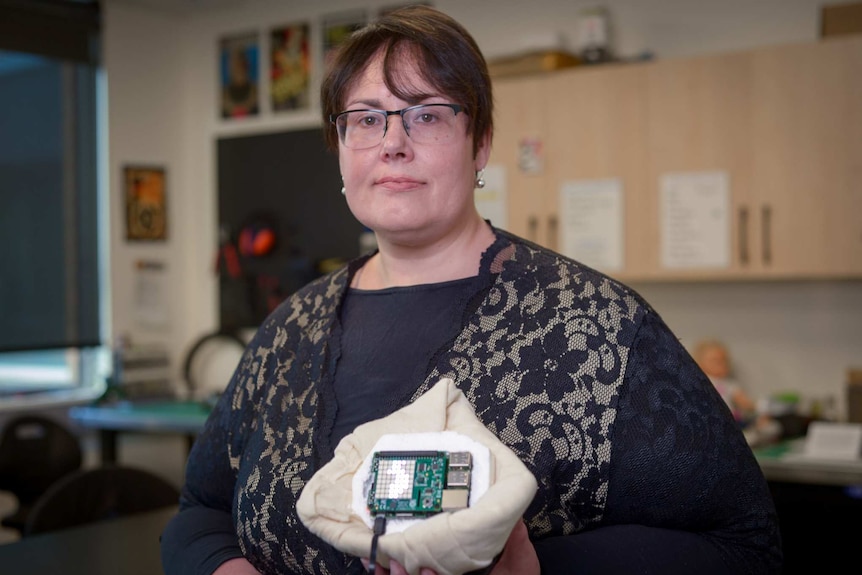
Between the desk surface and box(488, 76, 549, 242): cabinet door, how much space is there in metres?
1.49

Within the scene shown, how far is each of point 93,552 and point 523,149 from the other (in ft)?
7.75

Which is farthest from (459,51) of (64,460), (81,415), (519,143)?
(81,415)

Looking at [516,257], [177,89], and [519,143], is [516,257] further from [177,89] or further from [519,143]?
[177,89]

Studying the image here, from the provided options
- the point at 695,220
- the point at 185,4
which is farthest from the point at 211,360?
the point at 695,220

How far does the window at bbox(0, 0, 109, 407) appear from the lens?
4.30 m

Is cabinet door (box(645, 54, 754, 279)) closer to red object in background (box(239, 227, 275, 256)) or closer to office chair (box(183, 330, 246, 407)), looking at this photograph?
red object in background (box(239, 227, 275, 256))

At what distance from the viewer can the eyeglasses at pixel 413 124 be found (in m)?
1.25

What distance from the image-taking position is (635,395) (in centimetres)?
116

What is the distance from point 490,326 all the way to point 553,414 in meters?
0.15

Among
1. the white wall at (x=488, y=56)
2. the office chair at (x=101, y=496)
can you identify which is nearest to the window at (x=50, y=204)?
the white wall at (x=488, y=56)

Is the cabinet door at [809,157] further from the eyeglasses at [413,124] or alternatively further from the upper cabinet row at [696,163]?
the eyeglasses at [413,124]

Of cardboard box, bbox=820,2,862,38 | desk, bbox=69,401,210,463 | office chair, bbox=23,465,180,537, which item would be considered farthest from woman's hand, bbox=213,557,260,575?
cardboard box, bbox=820,2,862,38

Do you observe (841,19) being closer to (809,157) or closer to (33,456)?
(809,157)

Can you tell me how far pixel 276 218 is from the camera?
4.68 m
